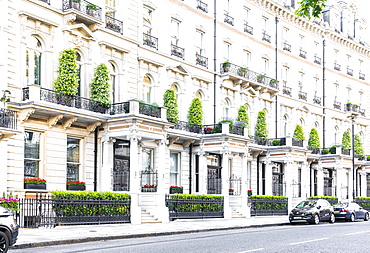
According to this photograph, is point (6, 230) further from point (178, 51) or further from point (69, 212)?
point (178, 51)

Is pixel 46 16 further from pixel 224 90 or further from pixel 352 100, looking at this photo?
pixel 352 100

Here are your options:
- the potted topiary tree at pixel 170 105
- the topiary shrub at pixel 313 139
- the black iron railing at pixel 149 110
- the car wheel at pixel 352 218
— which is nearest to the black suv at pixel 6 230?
the black iron railing at pixel 149 110

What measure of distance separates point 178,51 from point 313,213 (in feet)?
42.5

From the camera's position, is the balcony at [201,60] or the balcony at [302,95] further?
the balcony at [302,95]

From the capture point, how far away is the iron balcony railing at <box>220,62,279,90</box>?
3869 cm

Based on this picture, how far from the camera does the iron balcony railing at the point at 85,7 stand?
88.7 ft

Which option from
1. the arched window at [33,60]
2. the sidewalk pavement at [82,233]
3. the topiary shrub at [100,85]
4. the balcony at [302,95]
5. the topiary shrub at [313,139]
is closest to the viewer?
the sidewalk pavement at [82,233]

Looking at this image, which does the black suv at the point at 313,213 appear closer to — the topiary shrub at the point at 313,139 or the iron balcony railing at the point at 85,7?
the iron balcony railing at the point at 85,7

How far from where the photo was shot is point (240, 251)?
1481 cm

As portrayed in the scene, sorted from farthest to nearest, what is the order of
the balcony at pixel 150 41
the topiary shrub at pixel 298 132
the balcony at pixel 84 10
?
the topiary shrub at pixel 298 132
the balcony at pixel 150 41
the balcony at pixel 84 10

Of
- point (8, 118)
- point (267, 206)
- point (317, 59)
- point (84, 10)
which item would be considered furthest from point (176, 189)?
point (317, 59)

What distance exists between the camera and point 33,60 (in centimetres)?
2595

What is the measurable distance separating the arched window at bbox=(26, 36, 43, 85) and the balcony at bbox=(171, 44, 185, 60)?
34.3 feet

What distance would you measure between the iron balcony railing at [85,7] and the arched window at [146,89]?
5.65 metres
